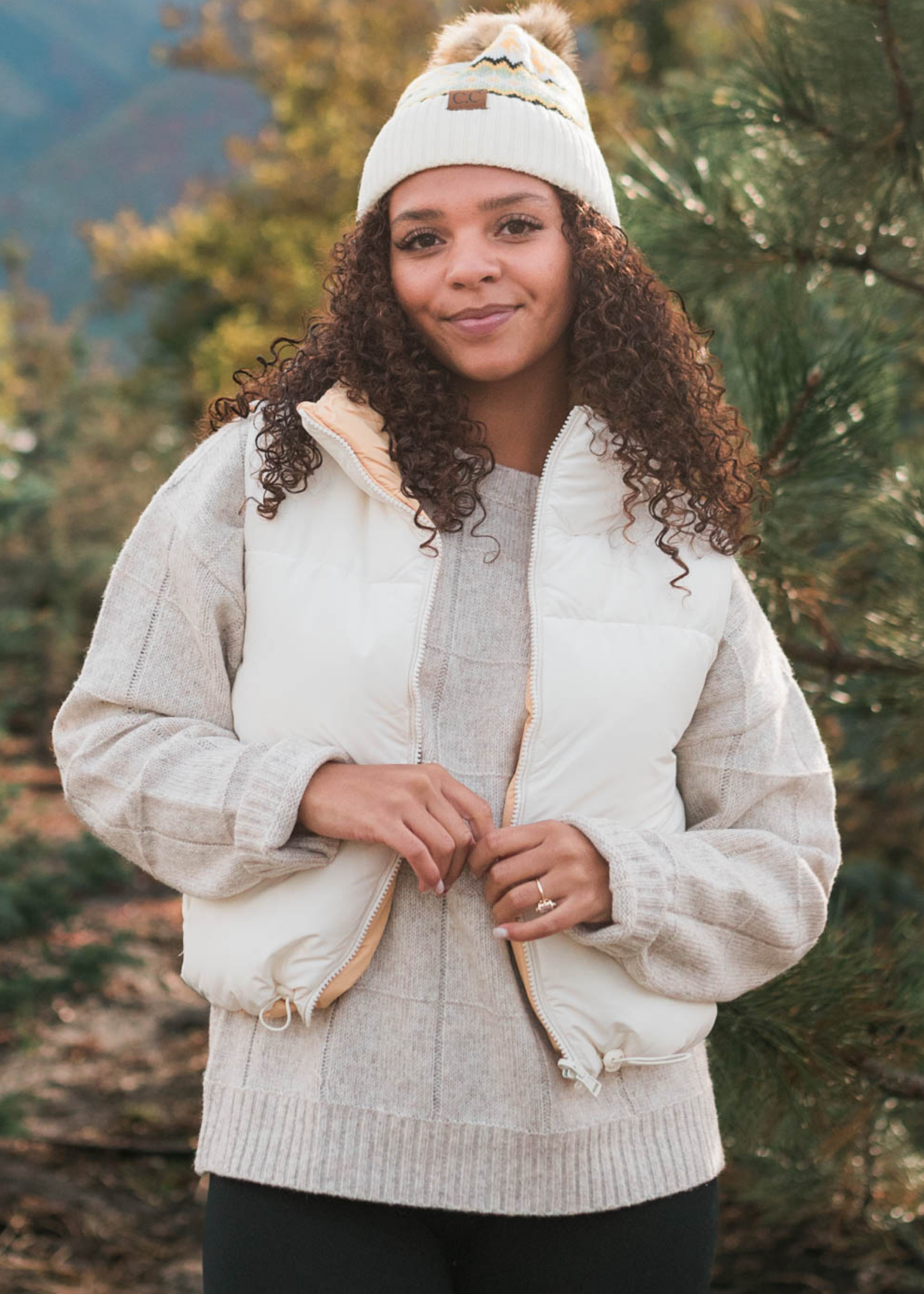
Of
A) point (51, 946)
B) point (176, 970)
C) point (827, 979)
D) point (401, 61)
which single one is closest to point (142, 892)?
point (176, 970)

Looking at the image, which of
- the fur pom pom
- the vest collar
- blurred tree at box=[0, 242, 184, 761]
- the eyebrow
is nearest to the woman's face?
the eyebrow

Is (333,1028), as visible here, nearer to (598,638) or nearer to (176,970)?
(598,638)

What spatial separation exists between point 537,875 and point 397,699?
0.21 m

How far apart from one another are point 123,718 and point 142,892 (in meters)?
4.80

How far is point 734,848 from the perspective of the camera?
4.57 ft

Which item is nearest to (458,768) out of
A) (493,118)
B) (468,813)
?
(468,813)

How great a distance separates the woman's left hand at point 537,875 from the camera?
4.09ft

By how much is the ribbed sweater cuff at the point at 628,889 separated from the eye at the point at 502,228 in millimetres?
624

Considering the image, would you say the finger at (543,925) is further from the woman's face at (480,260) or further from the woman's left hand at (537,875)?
the woman's face at (480,260)

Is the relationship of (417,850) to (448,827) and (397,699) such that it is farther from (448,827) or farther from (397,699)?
(397,699)

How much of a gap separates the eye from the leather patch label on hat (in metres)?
0.12

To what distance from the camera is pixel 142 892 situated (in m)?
5.88

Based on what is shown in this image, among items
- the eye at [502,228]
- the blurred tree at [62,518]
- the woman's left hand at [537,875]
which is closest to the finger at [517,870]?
the woman's left hand at [537,875]

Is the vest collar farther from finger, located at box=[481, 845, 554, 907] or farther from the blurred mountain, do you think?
the blurred mountain
